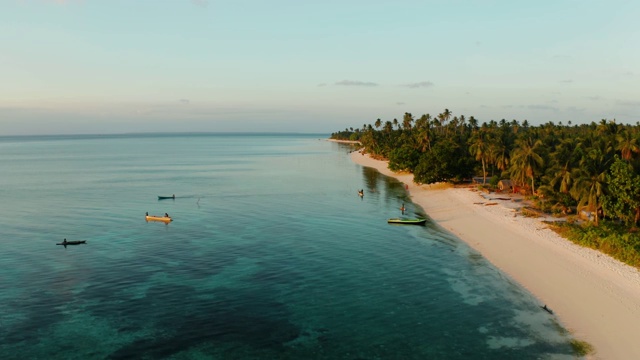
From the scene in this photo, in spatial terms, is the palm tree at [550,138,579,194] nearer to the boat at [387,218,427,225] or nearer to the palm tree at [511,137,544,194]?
the palm tree at [511,137,544,194]

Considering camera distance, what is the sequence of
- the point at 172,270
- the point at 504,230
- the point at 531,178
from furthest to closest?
the point at 531,178, the point at 504,230, the point at 172,270

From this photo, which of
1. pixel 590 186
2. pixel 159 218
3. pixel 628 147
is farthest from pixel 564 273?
pixel 159 218

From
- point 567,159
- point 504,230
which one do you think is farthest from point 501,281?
point 567,159

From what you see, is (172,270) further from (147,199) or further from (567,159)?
(567,159)

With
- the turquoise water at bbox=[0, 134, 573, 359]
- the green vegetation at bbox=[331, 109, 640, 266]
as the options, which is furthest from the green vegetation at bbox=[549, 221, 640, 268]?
the turquoise water at bbox=[0, 134, 573, 359]

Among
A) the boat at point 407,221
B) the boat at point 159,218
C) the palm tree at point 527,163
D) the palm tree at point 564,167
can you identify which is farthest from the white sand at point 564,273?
the boat at point 159,218
